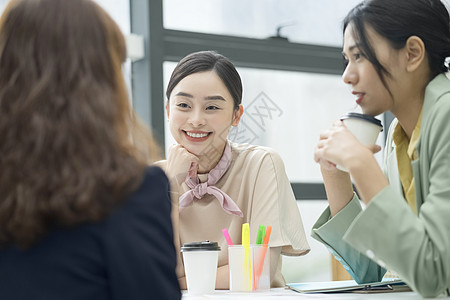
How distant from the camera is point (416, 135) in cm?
133

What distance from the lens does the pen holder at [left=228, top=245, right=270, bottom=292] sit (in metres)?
1.45

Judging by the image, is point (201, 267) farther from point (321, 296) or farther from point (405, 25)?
point (405, 25)

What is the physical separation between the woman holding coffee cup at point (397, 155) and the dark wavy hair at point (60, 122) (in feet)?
1.73

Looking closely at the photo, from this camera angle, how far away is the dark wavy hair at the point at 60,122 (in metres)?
0.74

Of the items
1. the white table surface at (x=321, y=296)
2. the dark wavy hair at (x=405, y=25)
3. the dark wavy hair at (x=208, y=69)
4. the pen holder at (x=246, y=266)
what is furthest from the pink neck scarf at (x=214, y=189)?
the dark wavy hair at (x=405, y=25)

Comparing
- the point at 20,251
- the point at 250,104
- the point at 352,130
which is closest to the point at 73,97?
the point at 20,251

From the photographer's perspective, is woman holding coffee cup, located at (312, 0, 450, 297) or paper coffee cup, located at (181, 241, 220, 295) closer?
woman holding coffee cup, located at (312, 0, 450, 297)

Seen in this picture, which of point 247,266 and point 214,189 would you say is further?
point 214,189

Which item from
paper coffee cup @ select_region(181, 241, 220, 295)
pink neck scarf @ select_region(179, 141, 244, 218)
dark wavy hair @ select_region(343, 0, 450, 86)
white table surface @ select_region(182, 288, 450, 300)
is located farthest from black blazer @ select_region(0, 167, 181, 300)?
pink neck scarf @ select_region(179, 141, 244, 218)

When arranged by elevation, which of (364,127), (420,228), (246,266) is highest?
(364,127)

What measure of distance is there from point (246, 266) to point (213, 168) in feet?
2.00

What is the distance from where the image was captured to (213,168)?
201 cm

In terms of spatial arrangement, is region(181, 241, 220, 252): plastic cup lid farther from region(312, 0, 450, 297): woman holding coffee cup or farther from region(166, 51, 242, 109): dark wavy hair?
region(166, 51, 242, 109): dark wavy hair

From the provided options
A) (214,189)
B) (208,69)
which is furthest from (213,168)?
(208,69)
